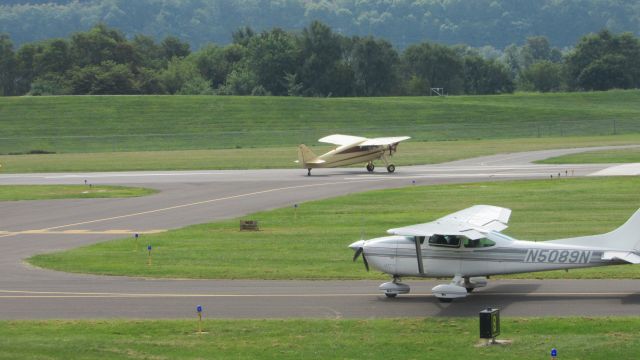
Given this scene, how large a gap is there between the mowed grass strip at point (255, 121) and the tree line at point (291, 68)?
26.6 m

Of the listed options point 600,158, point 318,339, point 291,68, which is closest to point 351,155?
point 600,158

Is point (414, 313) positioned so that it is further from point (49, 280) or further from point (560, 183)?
point (560, 183)

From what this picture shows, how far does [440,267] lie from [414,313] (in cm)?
185

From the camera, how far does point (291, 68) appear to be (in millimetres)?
155500

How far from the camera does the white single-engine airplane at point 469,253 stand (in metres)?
25.3

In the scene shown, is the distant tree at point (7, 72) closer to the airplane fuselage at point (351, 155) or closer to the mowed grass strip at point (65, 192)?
the mowed grass strip at point (65, 192)

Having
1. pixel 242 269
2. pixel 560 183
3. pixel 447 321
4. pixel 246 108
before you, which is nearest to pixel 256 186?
pixel 560 183

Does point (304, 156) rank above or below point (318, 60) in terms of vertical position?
below

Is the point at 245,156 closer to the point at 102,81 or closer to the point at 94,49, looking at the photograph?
the point at 102,81

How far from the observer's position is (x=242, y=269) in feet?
105

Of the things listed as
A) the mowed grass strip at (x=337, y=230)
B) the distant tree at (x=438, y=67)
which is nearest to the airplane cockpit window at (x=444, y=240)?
the mowed grass strip at (x=337, y=230)

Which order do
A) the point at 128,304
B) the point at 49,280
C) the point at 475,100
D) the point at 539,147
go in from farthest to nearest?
the point at 475,100
the point at 539,147
the point at 49,280
the point at 128,304

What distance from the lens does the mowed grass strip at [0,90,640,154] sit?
3853 inches

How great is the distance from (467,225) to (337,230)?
43.5 feet
